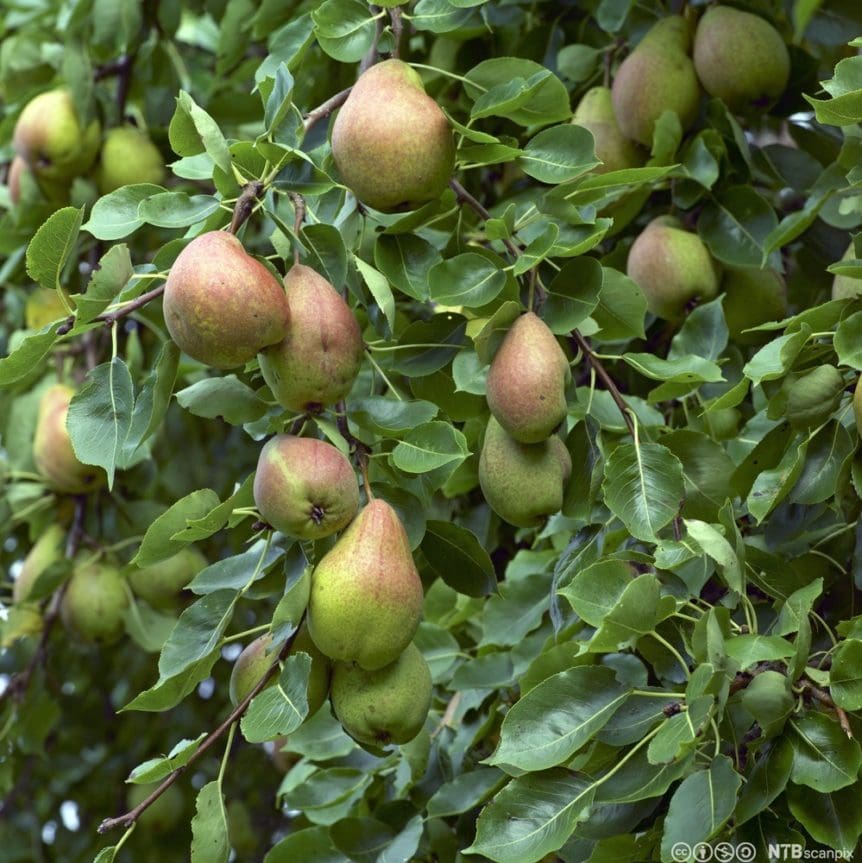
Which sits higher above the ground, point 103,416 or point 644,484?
point 103,416

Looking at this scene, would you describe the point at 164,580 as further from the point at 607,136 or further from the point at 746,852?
the point at 746,852

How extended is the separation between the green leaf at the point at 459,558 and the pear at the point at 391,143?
31 centimetres

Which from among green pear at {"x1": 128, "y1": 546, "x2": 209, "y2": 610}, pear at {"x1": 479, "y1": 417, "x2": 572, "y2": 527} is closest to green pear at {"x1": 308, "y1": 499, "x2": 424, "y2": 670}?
Result: pear at {"x1": 479, "y1": 417, "x2": 572, "y2": 527}

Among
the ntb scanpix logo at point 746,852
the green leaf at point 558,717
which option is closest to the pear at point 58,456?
the green leaf at point 558,717

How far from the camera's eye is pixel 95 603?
2074 millimetres

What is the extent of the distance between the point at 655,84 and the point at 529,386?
61 centimetres

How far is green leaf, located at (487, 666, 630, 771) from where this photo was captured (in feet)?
3.53

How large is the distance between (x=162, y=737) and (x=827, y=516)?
1653 millimetres

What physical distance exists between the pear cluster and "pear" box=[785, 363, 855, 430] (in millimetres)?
206

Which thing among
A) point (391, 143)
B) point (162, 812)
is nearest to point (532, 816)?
point (391, 143)

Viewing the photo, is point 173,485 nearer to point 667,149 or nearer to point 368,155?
point 667,149

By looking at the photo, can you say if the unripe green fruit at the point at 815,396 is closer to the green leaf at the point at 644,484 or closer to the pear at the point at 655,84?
the green leaf at the point at 644,484

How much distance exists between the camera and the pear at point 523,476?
47.5 inches

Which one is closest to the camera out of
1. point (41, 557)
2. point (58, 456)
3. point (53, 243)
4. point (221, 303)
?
point (221, 303)
